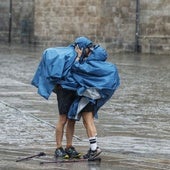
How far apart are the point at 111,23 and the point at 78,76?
2609cm

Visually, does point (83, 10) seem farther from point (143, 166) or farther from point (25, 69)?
point (143, 166)

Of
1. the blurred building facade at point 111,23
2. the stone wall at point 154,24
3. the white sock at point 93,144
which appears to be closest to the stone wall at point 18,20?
the blurred building facade at point 111,23

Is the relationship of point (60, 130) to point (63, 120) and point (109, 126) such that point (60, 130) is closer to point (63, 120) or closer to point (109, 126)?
point (63, 120)

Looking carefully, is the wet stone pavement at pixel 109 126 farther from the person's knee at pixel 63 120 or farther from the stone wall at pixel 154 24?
the stone wall at pixel 154 24

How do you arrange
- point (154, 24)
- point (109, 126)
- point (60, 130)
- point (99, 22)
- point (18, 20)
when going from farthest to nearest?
point (18, 20)
point (99, 22)
point (154, 24)
point (109, 126)
point (60, 130)

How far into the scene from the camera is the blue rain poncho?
9195 millimetres

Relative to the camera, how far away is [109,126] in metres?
12.4

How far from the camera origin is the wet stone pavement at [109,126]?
9.21 meters

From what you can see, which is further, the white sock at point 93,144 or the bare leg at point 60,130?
the bare leg at point 60,130

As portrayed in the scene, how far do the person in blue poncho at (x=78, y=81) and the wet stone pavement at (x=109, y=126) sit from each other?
0.55 metres

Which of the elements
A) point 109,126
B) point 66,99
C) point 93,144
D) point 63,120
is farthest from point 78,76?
point 109,126

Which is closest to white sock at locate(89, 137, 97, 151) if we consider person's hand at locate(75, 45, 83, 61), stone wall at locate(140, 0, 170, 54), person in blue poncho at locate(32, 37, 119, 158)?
person in blue poncho at locate(32, 37, 119, 158)

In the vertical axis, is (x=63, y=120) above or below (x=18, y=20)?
above

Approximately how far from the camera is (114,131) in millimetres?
11859
